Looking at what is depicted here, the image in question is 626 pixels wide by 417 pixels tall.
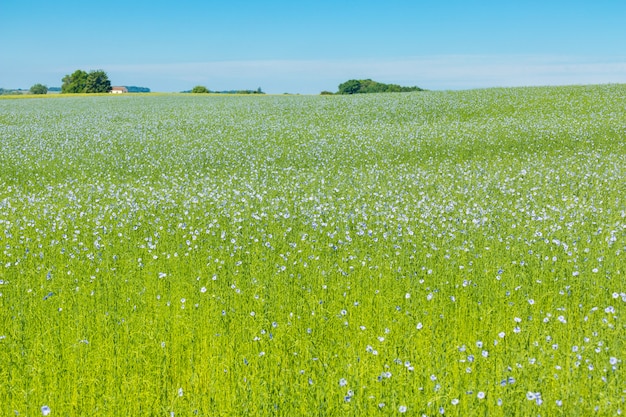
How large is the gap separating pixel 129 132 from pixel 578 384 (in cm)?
2775

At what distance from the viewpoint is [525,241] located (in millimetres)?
9469

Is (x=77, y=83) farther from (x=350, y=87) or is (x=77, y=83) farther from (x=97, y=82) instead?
(x=350, y=87)

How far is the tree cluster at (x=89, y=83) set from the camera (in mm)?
116812

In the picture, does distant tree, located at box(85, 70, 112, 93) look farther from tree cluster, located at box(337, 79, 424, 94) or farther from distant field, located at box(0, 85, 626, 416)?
distant field, located at box(0, 85, 626, 416)

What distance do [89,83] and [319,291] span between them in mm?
121403

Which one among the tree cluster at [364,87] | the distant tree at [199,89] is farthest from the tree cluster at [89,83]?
the tree cluster at [364,87]

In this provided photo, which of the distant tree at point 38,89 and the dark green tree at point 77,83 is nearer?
the dark green tree at point 77,83

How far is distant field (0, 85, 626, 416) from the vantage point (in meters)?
5.21

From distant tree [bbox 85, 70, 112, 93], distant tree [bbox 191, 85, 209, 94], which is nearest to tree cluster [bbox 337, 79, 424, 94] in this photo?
distant tree [bbox 191, 85, 209, 94]

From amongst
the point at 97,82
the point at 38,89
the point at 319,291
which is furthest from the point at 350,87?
the point at 319,291

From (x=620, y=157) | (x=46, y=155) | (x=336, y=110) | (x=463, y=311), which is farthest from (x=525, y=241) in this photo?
(x=336, y=110)

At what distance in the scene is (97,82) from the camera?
118 metres

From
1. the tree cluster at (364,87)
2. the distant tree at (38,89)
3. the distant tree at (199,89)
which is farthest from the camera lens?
the distant tree at (38,89)

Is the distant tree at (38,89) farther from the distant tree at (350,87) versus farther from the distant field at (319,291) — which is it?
the distant field at (319,291)
